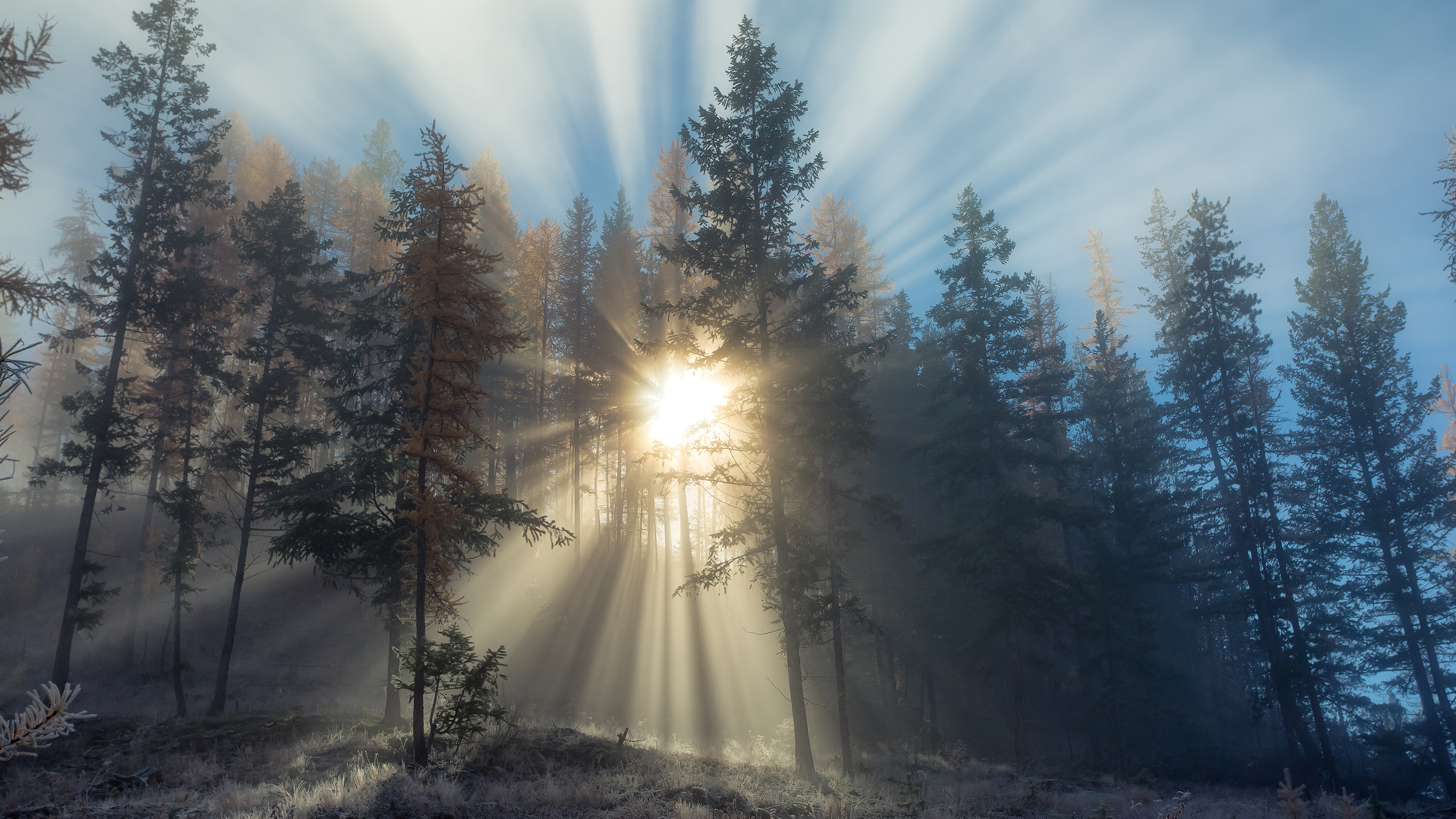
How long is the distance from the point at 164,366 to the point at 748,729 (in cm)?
2827

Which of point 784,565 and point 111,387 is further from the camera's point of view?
point 111,387

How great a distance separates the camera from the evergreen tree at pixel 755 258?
1692 cm

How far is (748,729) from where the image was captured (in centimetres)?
2762

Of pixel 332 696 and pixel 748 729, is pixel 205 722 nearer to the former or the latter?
pixel 332 696

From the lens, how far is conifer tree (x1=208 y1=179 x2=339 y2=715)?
1997cm

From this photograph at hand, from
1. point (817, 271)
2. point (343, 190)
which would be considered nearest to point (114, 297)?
point (817, 271)

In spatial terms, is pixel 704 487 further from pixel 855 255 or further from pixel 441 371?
pixel 855 255

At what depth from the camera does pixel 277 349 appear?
21.9 metres

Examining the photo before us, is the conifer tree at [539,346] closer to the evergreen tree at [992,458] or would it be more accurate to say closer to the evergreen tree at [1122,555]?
the evergreen tree at [992,458]

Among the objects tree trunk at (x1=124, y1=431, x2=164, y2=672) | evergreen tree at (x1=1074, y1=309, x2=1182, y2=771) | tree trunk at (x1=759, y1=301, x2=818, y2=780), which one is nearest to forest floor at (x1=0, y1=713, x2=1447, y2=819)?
tree trunk at (x1=759, y1=301, x2=818, y2=780)

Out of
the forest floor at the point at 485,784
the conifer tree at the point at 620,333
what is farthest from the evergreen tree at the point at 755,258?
the conifer tree at the point at 620,333

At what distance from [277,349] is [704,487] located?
1601 cm

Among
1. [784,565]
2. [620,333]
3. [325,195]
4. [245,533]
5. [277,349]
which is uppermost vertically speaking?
[325,195]

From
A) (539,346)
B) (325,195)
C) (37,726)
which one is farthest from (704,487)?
(325,195)
